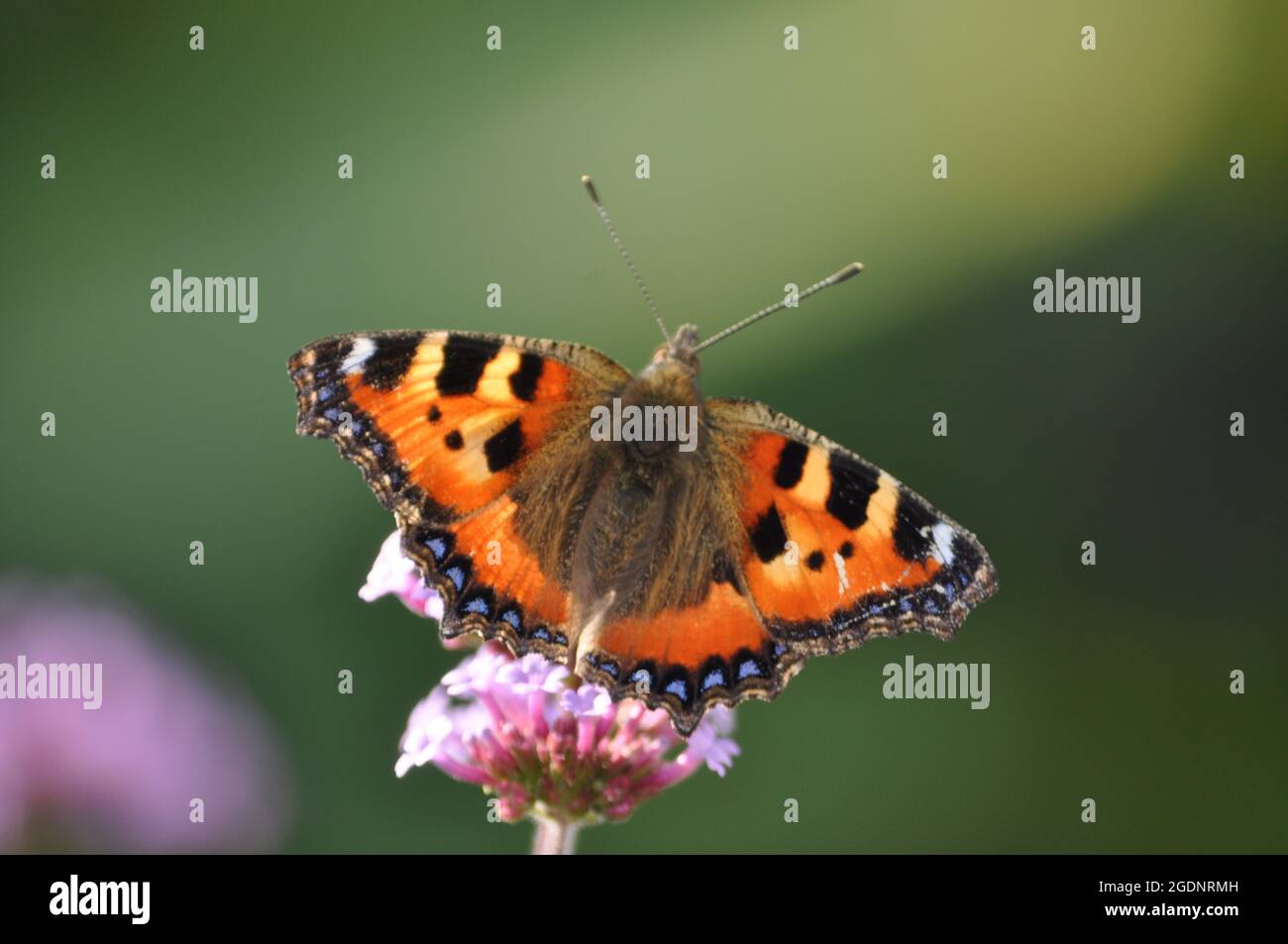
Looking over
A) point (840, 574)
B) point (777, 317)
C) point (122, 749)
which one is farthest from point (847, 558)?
point (777, 317)

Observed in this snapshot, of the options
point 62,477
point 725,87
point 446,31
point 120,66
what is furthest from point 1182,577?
point 120,66

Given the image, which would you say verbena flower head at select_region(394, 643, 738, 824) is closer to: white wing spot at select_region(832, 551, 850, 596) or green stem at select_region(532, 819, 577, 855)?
green stem at select_region(532, 819, 577, 855)

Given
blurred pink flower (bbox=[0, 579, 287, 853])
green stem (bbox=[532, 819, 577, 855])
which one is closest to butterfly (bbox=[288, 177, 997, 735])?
green stem (bbox=[532, 819, 577, 855])

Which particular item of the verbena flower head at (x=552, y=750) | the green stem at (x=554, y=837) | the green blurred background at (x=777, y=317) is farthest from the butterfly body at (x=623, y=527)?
the green blurred background at (x=777, y=317)

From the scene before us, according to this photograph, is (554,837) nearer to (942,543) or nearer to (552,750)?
(552,750)

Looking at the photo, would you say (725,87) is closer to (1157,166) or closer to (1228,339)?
(1157,166)
